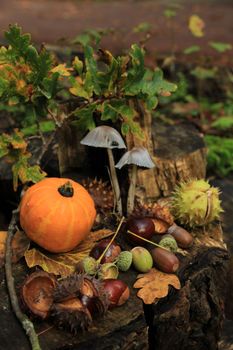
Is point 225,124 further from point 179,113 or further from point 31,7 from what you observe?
point 31,7

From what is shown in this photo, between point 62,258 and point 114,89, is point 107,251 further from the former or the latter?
point 114,89

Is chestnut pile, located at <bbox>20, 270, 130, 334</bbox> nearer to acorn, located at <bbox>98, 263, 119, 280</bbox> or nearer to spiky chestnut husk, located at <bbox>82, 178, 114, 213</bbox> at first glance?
acorn, located at <bbox>98, 263, 119, 280</bbox>

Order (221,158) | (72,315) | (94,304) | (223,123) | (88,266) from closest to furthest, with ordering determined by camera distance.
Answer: (72,315), (94,304), (88,266), (221,158), (223,123)

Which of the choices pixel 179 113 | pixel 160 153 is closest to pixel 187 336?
pixel 160 153

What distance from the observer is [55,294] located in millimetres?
2742

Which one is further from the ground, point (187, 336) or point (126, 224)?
point (126, 224)

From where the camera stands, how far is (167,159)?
4.14m

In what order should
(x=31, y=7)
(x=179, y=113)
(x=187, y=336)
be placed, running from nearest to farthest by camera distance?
(x=187, y=336)
(x=179, y=113)
(x=31, y=7)

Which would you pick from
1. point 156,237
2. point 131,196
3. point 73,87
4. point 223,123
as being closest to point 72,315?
point 156,237

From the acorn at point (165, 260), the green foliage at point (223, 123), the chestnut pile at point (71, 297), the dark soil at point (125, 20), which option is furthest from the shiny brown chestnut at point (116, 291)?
the dark soil at point (125, 20)

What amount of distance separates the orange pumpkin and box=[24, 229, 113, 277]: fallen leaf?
45mm

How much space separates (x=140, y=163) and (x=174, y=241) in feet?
1.69

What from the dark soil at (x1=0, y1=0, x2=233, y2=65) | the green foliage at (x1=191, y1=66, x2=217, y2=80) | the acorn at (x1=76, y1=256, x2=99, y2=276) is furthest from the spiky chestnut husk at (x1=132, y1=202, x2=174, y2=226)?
the dark soil at (x1=0, y1=0, x2=233, y2=65)

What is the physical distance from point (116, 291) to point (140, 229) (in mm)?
575
